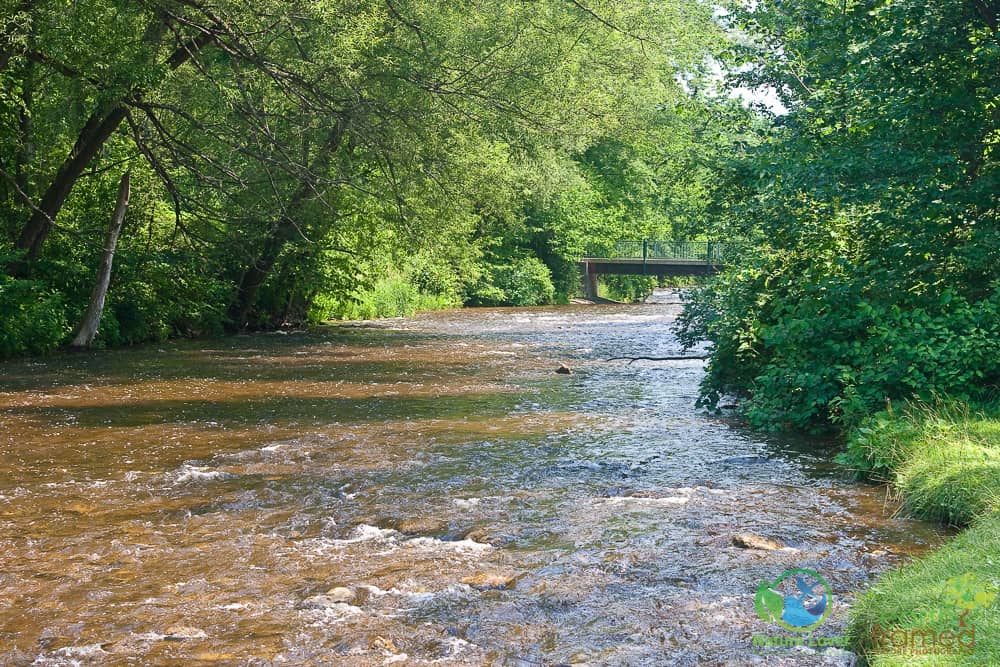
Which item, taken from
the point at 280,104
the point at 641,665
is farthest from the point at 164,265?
the point at 641,665

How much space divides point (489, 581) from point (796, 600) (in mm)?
1982

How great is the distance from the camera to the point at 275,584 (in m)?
6.45

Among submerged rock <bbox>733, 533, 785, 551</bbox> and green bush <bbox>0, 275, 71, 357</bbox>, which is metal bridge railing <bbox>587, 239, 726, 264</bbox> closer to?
green bush <bbox>0, 275, 71, 357</bbox>

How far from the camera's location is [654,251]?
1901 inches

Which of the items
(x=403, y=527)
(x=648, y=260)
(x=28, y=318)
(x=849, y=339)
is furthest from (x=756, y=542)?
(x=648, y=260)

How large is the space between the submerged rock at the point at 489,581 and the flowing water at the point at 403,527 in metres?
0.02

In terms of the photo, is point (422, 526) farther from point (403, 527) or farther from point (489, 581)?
point (489, 581)

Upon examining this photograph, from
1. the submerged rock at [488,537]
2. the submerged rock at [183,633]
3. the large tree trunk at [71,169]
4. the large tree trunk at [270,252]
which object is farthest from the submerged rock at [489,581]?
the large tree trunk at [270,252]

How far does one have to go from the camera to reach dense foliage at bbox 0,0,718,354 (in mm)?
13797

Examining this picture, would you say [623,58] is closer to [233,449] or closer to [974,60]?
[974,60]

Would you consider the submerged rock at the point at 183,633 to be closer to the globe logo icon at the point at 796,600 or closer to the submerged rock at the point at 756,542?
the globe logo icon at the point at 796,600

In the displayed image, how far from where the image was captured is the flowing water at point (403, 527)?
18.4 ft

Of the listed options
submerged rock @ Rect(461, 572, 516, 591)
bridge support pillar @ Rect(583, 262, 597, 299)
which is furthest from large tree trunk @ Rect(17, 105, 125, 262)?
bridge support pillar @ Rect(583, 262, 597, 299)

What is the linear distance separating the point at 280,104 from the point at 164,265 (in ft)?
20.3
